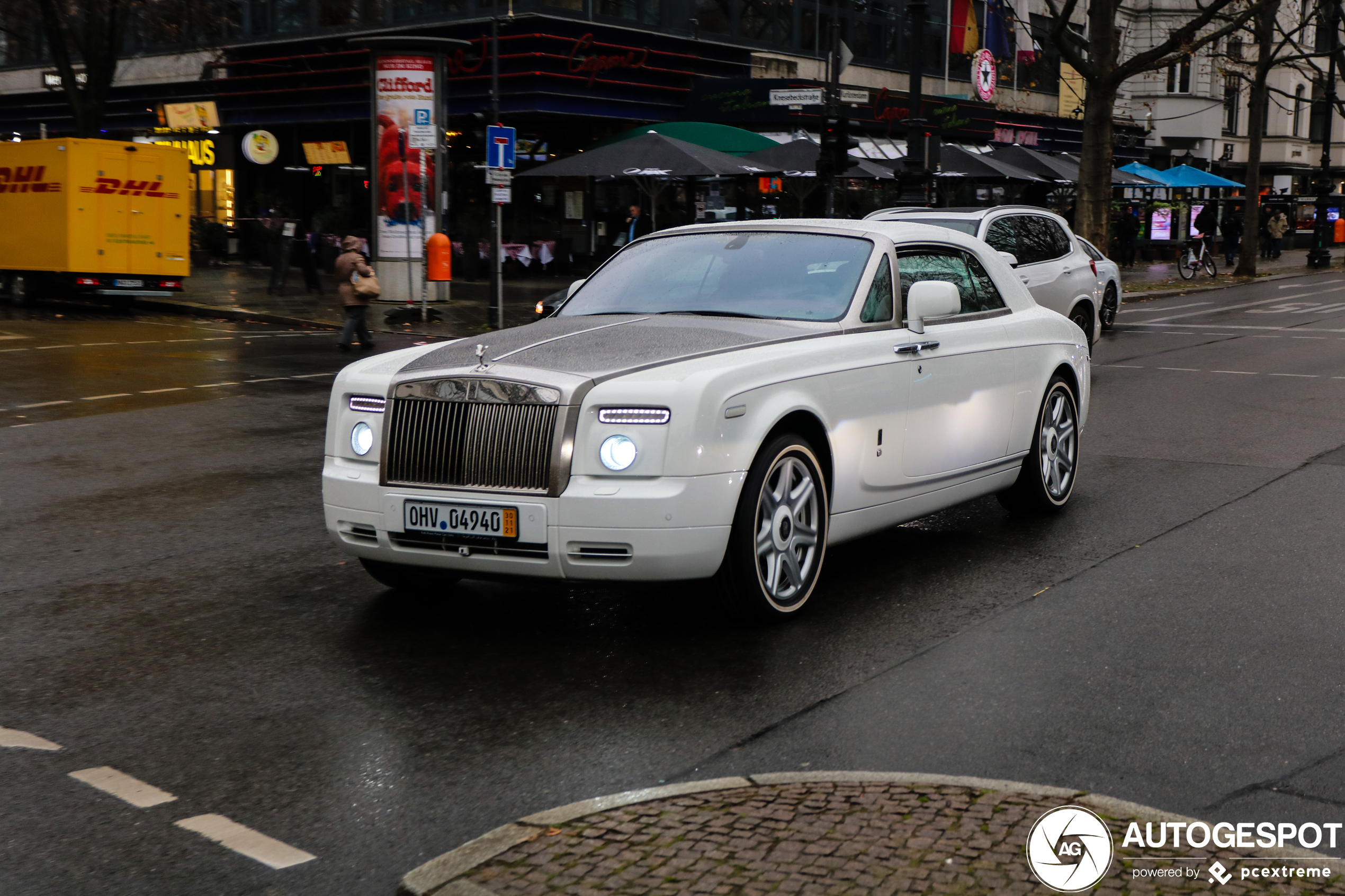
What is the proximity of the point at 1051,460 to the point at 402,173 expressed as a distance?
1994 centimetres

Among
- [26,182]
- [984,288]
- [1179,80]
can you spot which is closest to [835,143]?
[26,182]

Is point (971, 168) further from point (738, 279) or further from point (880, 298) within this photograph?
point (738, 279)

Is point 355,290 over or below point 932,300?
below

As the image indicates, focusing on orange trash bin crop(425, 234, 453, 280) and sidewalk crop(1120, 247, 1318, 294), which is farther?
sidewalk crop(1120, 247, 1318, 294)

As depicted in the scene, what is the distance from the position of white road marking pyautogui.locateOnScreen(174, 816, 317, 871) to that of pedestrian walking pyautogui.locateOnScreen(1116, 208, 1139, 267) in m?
42.3

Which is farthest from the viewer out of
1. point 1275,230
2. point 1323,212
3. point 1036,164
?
point 1275,230

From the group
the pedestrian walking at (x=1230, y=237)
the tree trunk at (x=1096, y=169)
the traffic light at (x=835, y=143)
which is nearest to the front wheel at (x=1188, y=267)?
the pedestrian walking at (x=1230, y=237)

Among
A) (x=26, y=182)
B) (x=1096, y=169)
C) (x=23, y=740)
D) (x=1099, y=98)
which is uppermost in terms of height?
(x=1099, y=98)

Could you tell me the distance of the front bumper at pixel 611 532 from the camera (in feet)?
18.1

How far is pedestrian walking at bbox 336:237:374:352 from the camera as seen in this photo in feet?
62.2

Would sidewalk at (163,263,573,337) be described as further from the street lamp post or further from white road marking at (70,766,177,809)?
the street lamp post

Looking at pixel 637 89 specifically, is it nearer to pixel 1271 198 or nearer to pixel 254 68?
pixel 254 68

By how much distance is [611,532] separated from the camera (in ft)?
18.1

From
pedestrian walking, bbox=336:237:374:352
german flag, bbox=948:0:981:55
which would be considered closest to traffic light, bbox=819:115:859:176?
pedestrian walking, bbox=336:237:374:352
